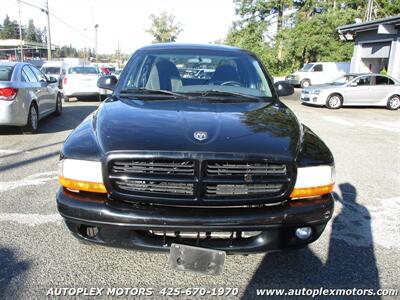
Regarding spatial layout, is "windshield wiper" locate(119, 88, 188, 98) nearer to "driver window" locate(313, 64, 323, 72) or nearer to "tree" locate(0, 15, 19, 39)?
"driver window" locate(313, 64, 323, 72)

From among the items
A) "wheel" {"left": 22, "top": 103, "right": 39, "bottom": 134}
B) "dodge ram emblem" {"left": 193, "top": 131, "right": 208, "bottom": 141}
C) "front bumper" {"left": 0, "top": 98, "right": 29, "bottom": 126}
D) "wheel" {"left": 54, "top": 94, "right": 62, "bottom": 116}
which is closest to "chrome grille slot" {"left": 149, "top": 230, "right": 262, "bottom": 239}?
"dodge ram emblem" {"left": 193, "top": 131, "right": 208, "bottom": 141}

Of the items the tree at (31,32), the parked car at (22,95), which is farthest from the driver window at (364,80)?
the tree at (31,32)

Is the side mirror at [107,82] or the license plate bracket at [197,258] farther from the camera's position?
the side mirror at [107,82]

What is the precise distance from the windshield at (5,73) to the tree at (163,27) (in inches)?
2558

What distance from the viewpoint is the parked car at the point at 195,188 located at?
7.86ft

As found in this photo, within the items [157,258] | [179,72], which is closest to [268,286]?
[157,258]

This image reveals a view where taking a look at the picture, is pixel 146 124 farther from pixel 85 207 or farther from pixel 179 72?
pixel 179 72

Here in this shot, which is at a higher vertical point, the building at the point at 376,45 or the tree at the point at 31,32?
the tree at the point at 31,32

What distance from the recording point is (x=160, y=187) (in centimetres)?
244

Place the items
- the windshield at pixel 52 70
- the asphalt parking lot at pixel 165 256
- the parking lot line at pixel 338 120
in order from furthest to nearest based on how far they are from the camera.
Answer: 1. the windshield at pixel 52 70
2. the parking lot line at pixel 338 120
3. the asphalt parking lot at pixel 165 256

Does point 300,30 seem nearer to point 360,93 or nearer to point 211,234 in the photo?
point 360,93

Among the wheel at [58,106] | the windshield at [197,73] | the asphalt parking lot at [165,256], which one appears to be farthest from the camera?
the wheel at [58,106]

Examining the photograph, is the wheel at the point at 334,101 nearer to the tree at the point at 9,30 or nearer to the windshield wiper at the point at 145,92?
the windshield wiper at the point at 145,92

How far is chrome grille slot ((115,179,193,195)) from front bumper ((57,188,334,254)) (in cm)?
11
